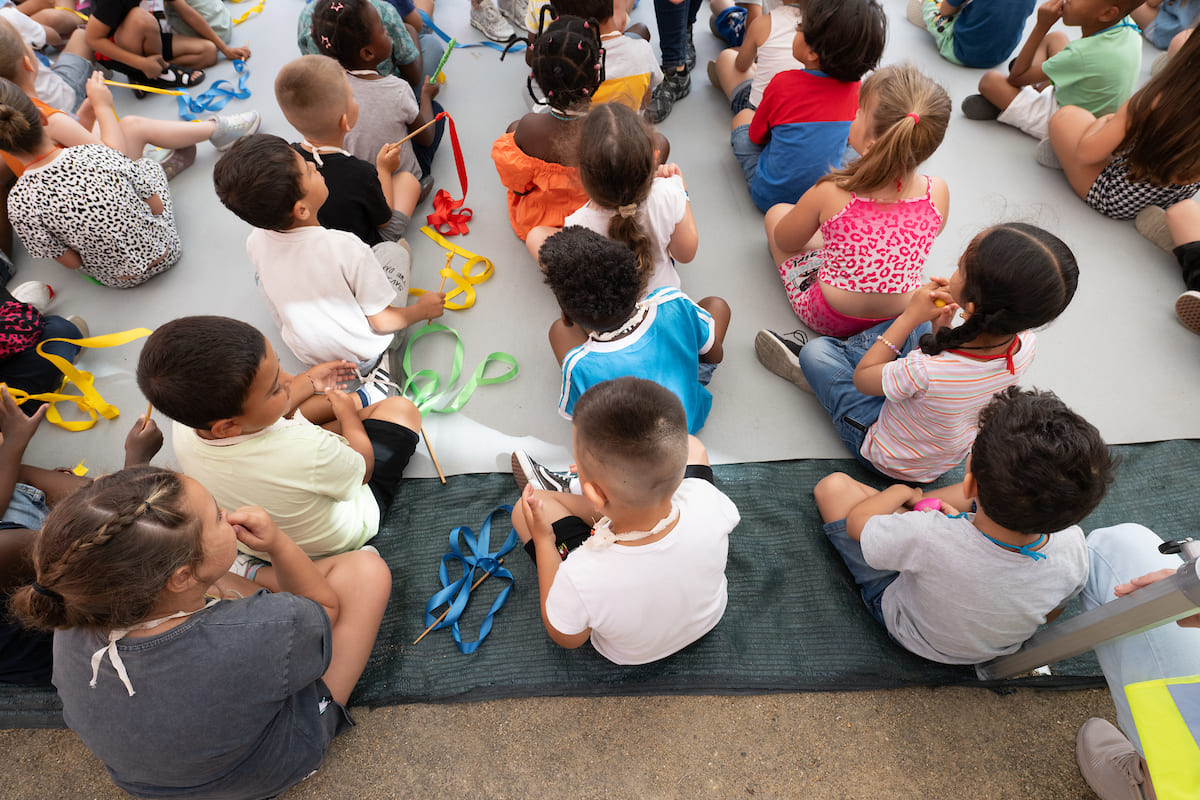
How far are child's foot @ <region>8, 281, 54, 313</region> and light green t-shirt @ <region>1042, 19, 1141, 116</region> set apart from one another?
4030 millimetres

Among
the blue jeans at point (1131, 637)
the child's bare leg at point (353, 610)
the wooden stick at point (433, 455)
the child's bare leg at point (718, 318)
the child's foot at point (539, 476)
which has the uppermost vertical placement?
the blue jeans at point (1131, 637)

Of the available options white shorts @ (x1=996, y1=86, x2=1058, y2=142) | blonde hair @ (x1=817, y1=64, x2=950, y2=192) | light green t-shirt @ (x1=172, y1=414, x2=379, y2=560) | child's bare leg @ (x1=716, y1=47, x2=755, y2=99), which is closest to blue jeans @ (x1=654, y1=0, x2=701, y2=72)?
child's bare leg @ (x1=716, y1=47, x2=755, y2=99)

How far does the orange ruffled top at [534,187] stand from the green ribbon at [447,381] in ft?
1.89

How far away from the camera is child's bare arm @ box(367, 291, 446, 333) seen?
2066 millimetres

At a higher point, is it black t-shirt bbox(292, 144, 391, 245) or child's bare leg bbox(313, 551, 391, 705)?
black t-shirt bbox(292, 144, 391, 245)

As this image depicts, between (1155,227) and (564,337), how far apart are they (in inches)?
89.4

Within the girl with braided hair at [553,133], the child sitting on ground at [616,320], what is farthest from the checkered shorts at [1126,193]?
the girl with braided hair at [553,133]

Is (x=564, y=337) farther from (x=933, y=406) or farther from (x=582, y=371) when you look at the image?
(x=933, y=406)

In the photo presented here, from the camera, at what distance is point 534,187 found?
251 cm

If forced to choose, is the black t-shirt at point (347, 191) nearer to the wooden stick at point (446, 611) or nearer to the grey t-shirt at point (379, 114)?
the grey t-shirt at point (379, 114)

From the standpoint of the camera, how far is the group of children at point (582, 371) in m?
1.21

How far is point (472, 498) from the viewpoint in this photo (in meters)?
1.97

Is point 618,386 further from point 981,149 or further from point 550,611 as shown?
point 981,149

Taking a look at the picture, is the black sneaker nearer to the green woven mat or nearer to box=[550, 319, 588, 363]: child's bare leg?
box=[550, 319, 588, 363]: child's bare leg
